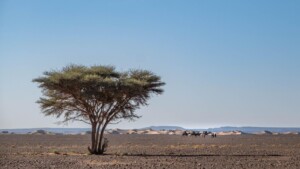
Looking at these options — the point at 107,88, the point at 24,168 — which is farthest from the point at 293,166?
the point at 107,88

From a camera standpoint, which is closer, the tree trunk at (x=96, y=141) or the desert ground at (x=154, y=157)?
the desert ground at (x=154, y=157)

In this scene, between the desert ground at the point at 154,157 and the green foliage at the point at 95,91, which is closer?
the desert ground at the point at 154,157

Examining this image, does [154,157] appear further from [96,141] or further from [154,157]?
[96,141]

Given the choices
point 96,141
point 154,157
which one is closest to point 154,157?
point 154,157

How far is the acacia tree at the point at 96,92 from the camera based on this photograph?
3859cm

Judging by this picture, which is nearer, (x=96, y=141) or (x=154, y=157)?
(x=154, y=157)

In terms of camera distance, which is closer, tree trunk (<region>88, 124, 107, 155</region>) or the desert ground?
the desert ground

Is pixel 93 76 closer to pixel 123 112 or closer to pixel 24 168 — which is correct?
pixel 123 112

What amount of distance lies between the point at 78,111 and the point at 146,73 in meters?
5.82

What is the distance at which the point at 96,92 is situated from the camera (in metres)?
38.6

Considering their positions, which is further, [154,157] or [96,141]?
[96,141]

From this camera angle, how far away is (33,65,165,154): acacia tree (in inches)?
1519

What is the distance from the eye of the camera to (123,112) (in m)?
41.7

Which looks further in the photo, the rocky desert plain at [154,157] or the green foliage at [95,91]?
the green foliage at [95,91]
